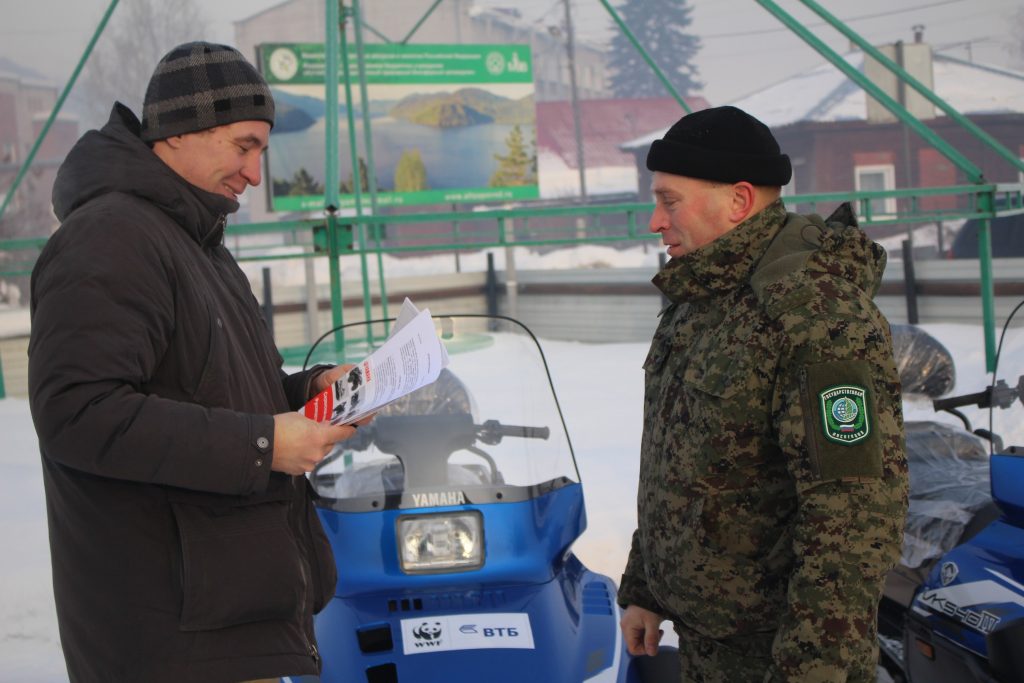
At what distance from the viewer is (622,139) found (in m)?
27.3

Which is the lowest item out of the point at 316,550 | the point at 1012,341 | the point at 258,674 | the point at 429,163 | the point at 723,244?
the point at 258,674

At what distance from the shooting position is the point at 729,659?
66.6 inches

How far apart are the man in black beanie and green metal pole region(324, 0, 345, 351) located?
3259mm

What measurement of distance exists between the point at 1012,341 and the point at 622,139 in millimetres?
25151

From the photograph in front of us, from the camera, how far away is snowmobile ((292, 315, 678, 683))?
2273 millimetres

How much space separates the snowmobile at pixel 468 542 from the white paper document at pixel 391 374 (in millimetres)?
742

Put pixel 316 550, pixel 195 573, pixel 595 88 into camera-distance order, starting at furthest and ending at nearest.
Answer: pixel 595 88
pixel 316 550
pixel 195 573

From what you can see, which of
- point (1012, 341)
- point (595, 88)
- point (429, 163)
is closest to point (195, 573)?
point (1012, 341)

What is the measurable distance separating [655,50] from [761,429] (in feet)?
110

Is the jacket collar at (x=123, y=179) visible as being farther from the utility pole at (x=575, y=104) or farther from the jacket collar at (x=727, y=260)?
the utility pole at (x=575, y=104)

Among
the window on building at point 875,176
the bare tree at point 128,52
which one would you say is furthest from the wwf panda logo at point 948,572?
the bare tree at point 128,52

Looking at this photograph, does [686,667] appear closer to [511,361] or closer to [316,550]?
[316,550]

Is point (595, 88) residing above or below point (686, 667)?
above

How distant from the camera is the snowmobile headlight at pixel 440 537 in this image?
2.40 metres
